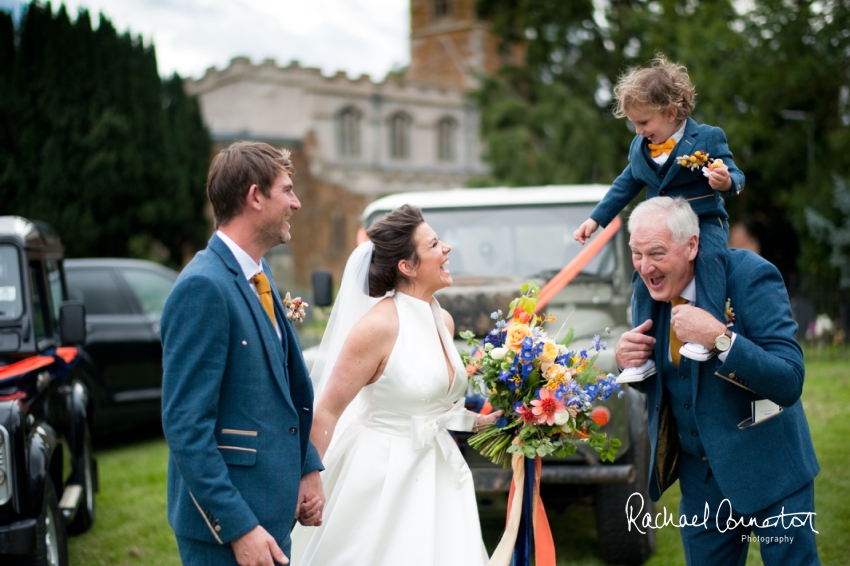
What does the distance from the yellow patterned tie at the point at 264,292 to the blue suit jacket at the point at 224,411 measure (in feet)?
0.31

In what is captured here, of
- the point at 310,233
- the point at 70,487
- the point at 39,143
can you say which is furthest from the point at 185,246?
the point at 70,487

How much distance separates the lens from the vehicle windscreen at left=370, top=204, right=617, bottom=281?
602 cm

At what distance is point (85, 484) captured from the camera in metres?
6.18

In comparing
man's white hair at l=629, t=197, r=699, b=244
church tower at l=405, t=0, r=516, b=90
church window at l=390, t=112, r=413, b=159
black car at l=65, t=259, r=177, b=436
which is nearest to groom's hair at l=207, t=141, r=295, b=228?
man's white hair at l=629, t=197, r=699, b=244

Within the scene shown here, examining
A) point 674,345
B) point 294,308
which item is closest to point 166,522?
point 294,308

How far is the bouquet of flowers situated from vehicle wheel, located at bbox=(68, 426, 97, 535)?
3.76 meters

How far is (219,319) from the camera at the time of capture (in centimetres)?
251

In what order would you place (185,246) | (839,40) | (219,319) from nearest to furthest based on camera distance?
(219,319), (839,40), (185,246)

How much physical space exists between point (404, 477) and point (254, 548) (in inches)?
36.1

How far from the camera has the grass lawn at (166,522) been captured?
213 inches

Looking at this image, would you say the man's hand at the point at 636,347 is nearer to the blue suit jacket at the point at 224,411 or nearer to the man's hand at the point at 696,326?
the man's hand at the point at 696,326

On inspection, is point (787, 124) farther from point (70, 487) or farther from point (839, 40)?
point (70, 487)

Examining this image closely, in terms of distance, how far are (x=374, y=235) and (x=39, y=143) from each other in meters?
22.7

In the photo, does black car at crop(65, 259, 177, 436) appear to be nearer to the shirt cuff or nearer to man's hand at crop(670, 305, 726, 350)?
man's hand at crop(670, 305, 726, 350)
